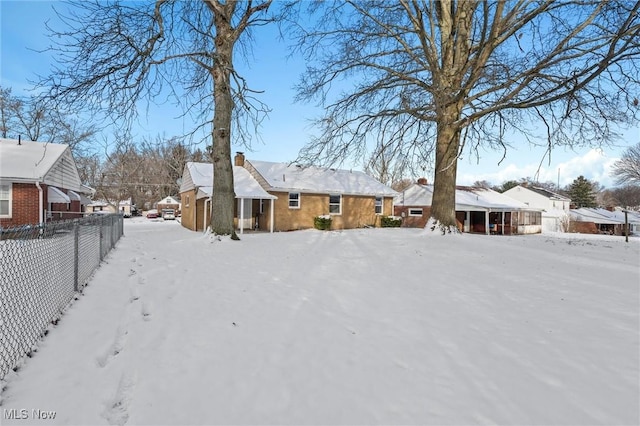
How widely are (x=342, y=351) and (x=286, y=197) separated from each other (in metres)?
17.9

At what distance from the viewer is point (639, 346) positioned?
10.9ft

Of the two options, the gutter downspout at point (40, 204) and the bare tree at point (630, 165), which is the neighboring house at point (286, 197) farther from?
the bare tree at point (630, 165)

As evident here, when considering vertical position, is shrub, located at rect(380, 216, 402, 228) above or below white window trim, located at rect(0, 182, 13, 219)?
below

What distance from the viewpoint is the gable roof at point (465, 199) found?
1091 inches

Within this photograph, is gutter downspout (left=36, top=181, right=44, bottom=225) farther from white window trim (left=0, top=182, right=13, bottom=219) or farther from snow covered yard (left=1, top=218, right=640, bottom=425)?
snow covered yard (left=1, top=218, right=640, bottom=425)

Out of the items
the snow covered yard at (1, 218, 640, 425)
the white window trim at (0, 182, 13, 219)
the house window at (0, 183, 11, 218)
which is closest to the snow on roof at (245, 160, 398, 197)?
the white window trim at (0, 182, 13, 219)

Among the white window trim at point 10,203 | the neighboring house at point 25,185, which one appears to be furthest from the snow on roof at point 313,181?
the white window trim at point 10,203

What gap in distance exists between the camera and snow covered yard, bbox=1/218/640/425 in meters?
2.36

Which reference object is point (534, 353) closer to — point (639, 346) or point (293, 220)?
point (639, 346)

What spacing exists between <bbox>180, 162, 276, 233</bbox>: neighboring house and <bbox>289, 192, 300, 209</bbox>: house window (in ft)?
4.73

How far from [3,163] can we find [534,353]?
19215 mm

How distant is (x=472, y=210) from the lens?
93.6 ft

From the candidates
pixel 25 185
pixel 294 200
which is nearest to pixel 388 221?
pixel 294 200

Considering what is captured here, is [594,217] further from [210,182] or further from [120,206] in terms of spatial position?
[120,206]
